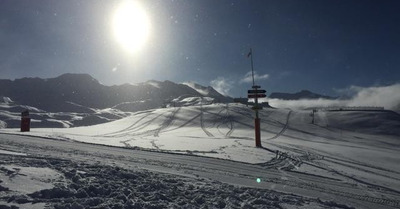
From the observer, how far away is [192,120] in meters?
66.1

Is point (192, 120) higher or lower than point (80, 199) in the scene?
higher

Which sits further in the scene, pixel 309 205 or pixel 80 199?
pixel 309 205

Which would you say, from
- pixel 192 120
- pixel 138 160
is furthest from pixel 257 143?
pixel 192 120

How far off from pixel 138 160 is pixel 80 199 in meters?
6.44

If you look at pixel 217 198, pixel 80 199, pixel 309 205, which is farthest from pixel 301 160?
pixel 80 199

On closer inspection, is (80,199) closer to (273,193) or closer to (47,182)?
(47,182)

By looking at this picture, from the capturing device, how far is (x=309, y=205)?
741 centimetres

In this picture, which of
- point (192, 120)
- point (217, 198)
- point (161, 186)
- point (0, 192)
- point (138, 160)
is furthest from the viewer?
point (192, 120)

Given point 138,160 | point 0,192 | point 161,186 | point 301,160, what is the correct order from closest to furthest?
point 0,192
point 161,186
point 138,160
point 301,160

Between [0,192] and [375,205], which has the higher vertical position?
[0,192]

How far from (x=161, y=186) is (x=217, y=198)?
1431 mm

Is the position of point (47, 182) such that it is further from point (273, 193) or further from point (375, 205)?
point (375, 205)

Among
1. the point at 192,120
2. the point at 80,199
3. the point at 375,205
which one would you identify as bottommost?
the point at 375,205

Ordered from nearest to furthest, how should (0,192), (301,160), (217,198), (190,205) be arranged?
(0,192) < (190,205) < (217,198) < (301,160)
